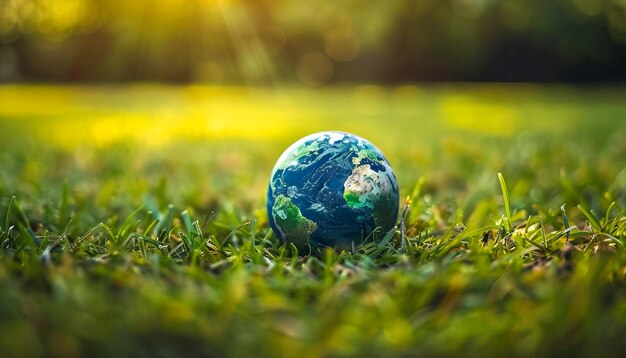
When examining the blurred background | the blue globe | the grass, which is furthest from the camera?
the blurred background

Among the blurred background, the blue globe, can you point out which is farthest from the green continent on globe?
the blurred background

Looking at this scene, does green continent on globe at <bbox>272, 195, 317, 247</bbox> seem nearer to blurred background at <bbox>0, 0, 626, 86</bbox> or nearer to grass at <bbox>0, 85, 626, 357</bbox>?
grass at <bbox>0, 85, 626, 357</bbox>

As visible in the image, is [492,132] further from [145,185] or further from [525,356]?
[525,356]

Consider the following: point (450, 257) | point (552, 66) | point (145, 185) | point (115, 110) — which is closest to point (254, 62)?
point (552, 66)

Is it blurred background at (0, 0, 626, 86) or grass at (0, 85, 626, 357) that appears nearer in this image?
grass at (0, 85, 626, 357)

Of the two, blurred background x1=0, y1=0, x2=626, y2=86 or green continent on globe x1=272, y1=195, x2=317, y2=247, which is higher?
green continent on globe x1=272, y1=195, x2=317, y2=247

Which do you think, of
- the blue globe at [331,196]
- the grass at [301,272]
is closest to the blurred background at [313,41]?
the grass at [301,272]

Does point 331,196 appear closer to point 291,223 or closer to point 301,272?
point 291,223

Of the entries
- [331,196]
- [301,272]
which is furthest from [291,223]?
[301,272]
